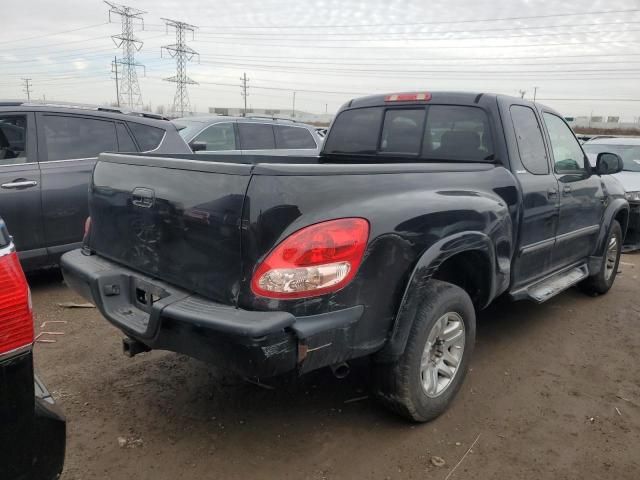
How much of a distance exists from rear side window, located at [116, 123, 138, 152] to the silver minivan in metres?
3.04

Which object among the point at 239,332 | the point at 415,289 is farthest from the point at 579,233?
the point at 239,332

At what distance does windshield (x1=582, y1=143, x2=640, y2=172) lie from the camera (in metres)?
9.18

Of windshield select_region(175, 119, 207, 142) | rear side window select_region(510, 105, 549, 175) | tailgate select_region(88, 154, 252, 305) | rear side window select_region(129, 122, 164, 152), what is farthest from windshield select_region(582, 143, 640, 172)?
tailgate select_region(88, 154, 252, 305)

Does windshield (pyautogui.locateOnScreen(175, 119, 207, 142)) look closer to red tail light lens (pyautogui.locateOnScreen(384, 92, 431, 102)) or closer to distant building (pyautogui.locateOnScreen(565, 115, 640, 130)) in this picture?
red tail light lens (pyautogui.locateOnScreen(384, 92, 431, 102))

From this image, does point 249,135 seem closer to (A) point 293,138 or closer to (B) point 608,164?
(A) point 293,138

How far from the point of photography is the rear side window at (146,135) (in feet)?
18.8

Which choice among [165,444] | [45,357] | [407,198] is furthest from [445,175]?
[45,357]

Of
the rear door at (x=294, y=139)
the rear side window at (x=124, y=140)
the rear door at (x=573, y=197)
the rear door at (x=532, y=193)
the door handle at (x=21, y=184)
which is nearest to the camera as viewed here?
the rear door at (x=532, y=193)

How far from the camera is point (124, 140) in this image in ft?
18.5

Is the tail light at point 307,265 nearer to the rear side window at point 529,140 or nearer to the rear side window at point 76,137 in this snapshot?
the rear side window at point 529,140

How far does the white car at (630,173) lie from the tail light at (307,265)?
5.83 m

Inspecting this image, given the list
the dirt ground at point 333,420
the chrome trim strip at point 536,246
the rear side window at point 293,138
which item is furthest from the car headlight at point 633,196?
the rear side window at point 293,138

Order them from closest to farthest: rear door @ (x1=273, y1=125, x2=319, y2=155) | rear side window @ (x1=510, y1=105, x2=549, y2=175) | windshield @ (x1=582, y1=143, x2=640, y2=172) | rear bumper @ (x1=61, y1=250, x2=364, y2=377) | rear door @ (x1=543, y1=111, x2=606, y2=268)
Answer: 1. rear bumper @ (x1=61, y1=250, x2=364, y2=377)
2. rear side window @ (x1=510, y1=105, x2=549, y2=175)
3. rear door @ (x1=543, y1=111, x2=606, y2=268)
4. windshield @ (x1=582, y1=143, x2=640, y2=172)
5. rear door @ (x1=273, y1=125, x2=319, y2=155)

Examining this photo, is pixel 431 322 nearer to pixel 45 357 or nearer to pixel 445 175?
pixel 445 175
